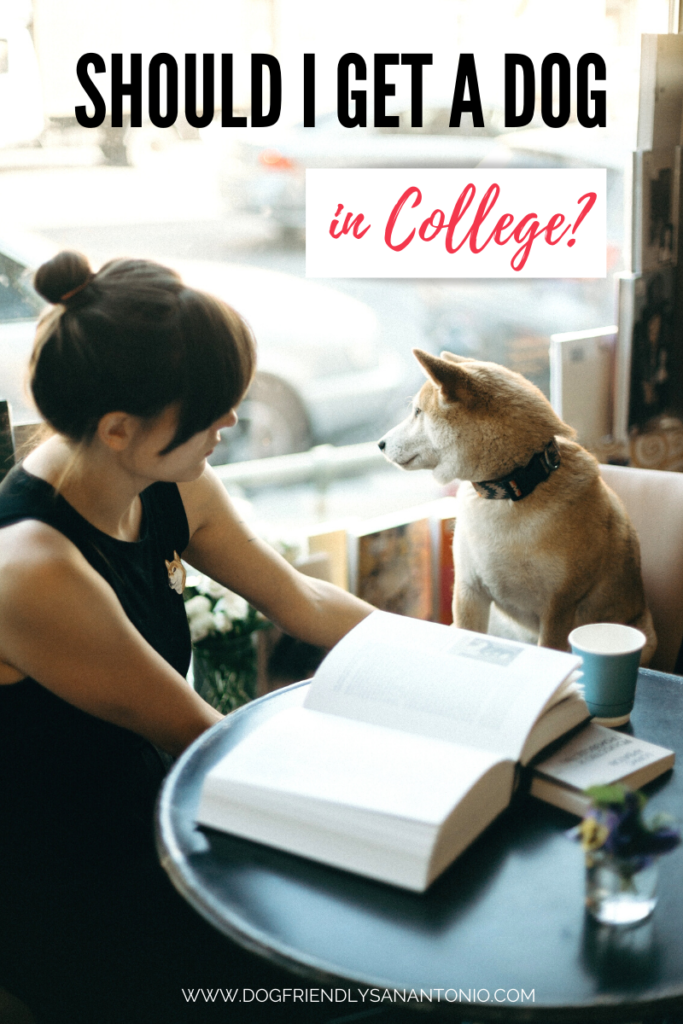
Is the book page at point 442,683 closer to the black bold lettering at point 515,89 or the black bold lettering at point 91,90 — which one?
the black bold lettering at point 91,90

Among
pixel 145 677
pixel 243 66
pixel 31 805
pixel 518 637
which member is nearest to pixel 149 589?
pixel 145 677

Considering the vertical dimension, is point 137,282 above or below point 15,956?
above

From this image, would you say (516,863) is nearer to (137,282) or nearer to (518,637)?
(137,282)

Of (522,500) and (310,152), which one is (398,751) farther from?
(310,152)

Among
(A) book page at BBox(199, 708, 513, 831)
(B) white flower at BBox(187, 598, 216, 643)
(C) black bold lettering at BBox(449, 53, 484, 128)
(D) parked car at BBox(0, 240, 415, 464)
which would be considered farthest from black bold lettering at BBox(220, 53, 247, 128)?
(A) book page at BBox(199, 708, 513, 831)

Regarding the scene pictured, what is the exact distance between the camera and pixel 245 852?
2.81 ft

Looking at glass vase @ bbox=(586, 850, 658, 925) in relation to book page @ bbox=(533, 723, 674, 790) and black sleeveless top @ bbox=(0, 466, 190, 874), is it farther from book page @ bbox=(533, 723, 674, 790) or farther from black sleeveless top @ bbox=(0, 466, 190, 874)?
black sleeveless top @ bbox=(0, 466, 190, 874)

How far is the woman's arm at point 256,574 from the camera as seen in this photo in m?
1.33

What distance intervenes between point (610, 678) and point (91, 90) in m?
1.44

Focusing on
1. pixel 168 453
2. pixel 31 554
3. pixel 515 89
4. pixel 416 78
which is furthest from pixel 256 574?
pixel 515 89

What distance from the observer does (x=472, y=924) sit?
767 millimetres

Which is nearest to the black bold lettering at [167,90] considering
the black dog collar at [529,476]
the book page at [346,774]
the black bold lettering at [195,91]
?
the black bold lettering at [195,91]

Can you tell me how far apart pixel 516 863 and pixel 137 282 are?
2.37ft

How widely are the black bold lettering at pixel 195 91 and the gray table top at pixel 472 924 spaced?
4.66 ft
